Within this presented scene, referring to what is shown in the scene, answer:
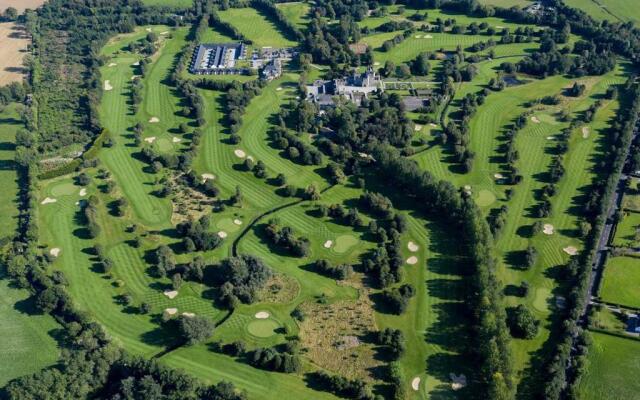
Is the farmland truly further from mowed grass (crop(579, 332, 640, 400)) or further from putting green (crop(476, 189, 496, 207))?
putting green (crop(476, 189, 496, 207))

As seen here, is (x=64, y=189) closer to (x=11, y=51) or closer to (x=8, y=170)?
(x=8, y=170)

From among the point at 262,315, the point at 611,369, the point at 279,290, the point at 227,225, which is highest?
the point at 227,225

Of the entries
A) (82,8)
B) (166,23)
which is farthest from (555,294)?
(82,8)

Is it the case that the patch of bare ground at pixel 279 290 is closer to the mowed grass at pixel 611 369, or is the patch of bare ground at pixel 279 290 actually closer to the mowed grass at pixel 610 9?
the mowed grass at pixel 611 369

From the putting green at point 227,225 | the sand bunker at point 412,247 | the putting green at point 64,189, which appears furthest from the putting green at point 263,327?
the putting green at point 64,189

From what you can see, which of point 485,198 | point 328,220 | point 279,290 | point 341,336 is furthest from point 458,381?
point 485,198

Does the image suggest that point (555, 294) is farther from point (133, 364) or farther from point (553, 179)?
point (133, 364)

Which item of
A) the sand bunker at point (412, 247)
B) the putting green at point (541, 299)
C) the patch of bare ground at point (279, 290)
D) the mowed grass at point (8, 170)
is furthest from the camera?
the mowed grass at point (8, 170)
